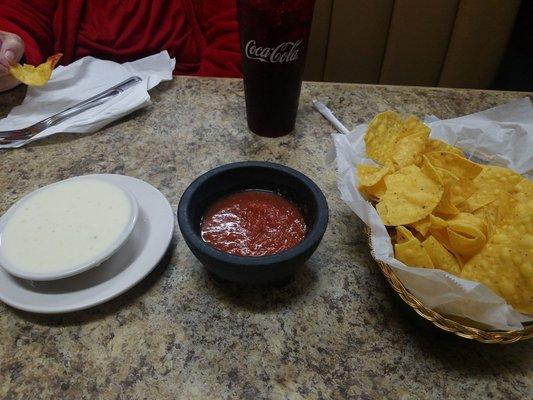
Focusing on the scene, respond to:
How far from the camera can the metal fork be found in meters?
0.95

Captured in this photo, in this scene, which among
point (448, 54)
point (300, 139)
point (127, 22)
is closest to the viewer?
point (300, 139)

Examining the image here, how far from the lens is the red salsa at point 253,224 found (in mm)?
625

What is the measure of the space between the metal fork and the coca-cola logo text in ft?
1.27

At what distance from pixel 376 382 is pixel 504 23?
138 cm

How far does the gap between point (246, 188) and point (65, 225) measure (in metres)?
0.28

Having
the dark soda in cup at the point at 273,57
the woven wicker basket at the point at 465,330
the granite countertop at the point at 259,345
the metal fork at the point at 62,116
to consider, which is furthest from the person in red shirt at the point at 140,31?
the woven wicker basket at the point at 465,330

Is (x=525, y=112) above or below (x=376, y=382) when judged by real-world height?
above

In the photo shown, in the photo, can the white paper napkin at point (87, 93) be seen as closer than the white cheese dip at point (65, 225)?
No

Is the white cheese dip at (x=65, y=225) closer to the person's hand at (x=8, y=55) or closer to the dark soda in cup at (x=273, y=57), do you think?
the dark soda in cup at (x=273, y=57)

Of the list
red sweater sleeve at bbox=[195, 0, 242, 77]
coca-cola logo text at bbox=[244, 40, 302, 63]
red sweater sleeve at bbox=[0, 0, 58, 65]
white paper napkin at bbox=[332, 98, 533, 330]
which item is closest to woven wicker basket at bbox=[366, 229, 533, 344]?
white paper napkin at bbox=[332, 98, 533, 330]

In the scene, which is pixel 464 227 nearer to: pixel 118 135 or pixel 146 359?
pixel 146 359

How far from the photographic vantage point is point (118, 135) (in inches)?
38.8

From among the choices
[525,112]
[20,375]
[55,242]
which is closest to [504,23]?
[525,112]

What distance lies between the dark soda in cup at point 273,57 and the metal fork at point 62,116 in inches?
13.4
